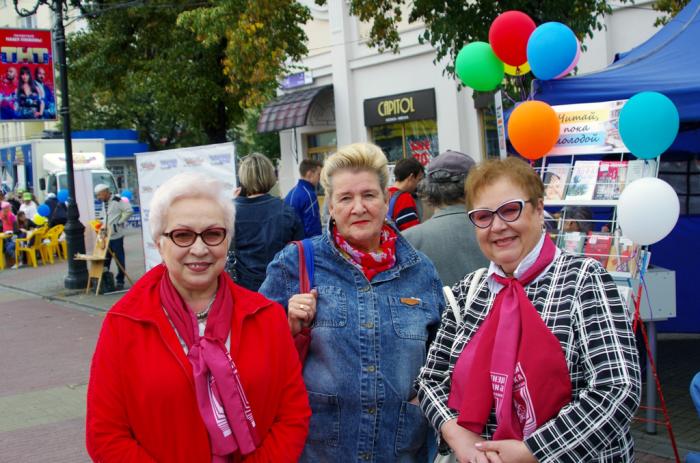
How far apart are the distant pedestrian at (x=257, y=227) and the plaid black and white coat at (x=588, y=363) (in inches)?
143

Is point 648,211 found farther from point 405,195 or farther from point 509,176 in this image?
point 509,176

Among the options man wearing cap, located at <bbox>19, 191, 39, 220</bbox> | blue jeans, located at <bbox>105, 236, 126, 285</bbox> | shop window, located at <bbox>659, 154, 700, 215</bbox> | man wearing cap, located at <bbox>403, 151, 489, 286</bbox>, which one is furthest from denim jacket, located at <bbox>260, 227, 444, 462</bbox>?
man wearing cap, located at <bbox>19, 191, 39, 220</bbox>

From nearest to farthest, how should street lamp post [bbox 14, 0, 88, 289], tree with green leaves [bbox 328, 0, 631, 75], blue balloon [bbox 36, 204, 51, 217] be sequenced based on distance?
tree with green leaves [bbox 328, 0, 631, 75]
street lamp post [bbox 14, 0, 88, 289]
blue balloon [bbox 36, 204, 51, 217]

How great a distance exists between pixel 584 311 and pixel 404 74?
59.0ft

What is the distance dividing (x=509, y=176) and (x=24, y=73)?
44.9 ft

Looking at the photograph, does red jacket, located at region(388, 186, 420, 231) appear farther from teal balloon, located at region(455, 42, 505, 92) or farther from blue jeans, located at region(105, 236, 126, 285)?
blue jeans, located at region(105, 236, 126, 285)

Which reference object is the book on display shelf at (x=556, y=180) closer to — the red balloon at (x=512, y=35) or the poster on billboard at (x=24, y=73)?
the red balloon at (x=512, y=35)

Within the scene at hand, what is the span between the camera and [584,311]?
213 cm

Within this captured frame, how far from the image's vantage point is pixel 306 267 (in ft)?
8.98

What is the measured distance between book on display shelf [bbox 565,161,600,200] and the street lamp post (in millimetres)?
10128

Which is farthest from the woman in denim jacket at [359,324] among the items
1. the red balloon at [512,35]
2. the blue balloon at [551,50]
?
the red balloon at [512,35]

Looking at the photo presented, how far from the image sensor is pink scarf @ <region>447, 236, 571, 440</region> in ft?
6.82

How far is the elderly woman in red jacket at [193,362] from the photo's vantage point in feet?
7.20

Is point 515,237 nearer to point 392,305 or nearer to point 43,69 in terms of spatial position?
point 392,305
